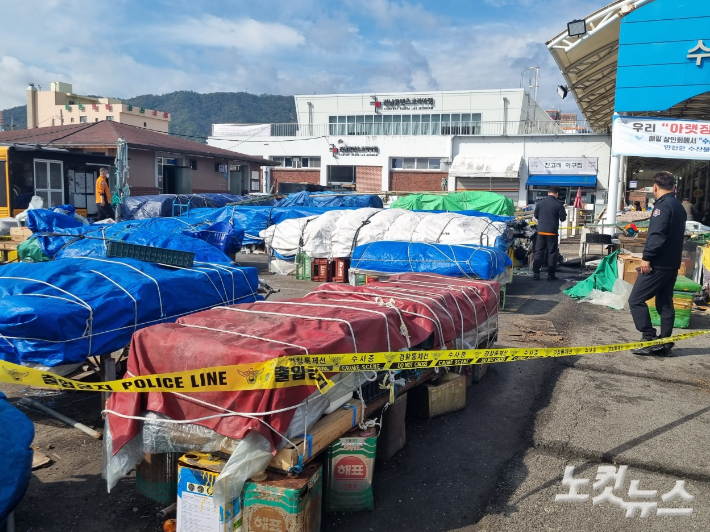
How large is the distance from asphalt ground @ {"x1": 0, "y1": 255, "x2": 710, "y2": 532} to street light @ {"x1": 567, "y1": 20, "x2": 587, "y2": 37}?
1123 cm

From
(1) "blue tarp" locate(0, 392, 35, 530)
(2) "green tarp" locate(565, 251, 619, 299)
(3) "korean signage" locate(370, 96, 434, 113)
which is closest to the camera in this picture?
(1) "blue tarp" locate(0, 392, 35, 530)

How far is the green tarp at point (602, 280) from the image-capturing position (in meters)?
11.4

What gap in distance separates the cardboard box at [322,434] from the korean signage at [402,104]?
150 ft

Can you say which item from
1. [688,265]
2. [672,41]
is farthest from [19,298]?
[672,41]

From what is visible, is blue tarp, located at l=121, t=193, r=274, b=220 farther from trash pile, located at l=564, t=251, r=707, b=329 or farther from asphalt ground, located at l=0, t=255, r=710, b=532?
asphalt ground, located at l=0, t=255, r=710, b=532

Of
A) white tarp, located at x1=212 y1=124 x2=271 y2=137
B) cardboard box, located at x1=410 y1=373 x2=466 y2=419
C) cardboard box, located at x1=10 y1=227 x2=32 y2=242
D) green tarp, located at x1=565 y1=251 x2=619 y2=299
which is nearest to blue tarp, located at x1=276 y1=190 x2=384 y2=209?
cardboard box, located at x1=10 y1=227 x2=32 y2=242

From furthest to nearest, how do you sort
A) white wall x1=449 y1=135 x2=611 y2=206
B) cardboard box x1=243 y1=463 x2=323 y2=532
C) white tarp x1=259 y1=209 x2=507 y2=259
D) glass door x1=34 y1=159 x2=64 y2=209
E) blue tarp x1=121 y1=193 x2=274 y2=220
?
white wall x1=449 y1=135 x2=611 y2=206 < blue tarp x1=121 y1=193 x2=274 y2=220 < glass door x1=34 y1=159 x2=64 y2=209 < white tarp x1=259 y1=209 x2=507 y2=259 < cardboard box x1=243 y1=463 x2=323 y2=532

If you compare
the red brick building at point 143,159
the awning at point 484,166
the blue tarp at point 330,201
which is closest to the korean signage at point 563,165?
the awning at point 484,166

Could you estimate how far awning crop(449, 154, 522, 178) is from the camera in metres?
33.5

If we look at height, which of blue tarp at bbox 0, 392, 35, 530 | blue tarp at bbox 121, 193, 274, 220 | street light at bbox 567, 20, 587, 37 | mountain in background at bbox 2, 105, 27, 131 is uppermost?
mountain in background at bbox 2, 105, 27, 131

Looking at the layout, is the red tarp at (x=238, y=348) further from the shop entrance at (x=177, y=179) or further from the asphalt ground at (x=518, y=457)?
the shop entrance at (x=177, y=179)

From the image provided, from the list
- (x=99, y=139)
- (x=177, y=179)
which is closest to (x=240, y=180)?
(x=177, y=179)

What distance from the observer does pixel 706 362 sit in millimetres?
7207

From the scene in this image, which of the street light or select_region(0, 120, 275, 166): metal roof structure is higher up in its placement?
the street light
